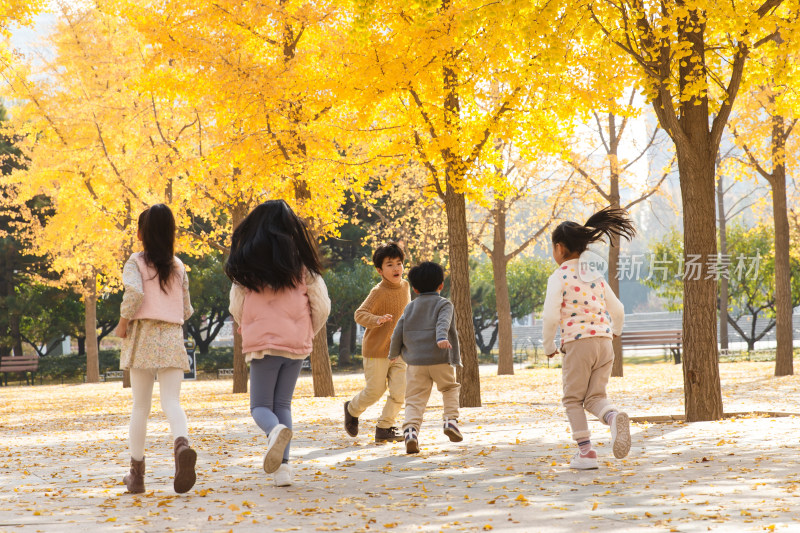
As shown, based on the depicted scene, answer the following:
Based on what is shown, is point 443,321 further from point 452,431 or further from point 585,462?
point 585,462

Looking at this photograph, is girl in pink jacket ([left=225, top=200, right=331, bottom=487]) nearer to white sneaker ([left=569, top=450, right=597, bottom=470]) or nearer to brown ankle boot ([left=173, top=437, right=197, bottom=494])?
brown ankle boot ([left=173, top=437, right=197, bottom=494])

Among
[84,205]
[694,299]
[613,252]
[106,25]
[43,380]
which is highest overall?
[106,25]

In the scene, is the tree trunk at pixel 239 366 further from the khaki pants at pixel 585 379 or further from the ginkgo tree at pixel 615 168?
the khaki pants at pixel 585 379

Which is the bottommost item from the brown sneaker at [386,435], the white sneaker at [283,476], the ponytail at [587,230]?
the brown sneaker at [386,435]

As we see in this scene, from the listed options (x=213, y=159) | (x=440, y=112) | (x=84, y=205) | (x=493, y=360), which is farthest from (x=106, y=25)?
(x=493, y=360)

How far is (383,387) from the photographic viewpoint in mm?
7797

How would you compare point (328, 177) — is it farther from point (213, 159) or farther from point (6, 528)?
point (6, 528)

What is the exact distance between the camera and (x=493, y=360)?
39625mm

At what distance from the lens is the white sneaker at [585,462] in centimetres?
591

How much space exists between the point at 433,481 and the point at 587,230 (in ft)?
6.72

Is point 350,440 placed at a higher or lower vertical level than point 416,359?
lower

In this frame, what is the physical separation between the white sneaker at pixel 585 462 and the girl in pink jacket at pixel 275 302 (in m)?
1.90

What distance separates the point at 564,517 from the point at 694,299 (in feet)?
17.1

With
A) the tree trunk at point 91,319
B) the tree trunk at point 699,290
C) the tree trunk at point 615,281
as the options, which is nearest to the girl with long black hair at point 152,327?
the tree trunk at point 699,290
